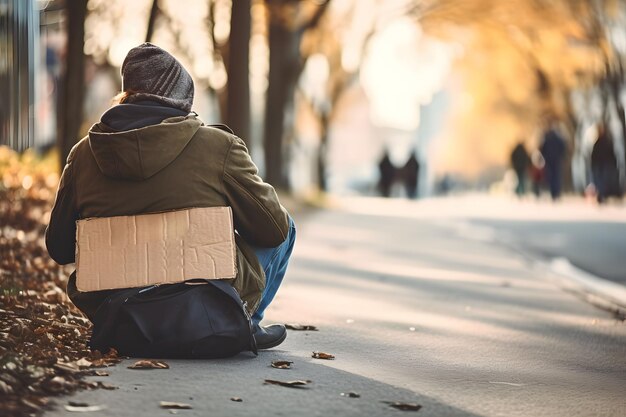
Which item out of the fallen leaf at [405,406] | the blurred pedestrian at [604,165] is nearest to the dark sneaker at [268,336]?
the fallen leaf at [405,406]

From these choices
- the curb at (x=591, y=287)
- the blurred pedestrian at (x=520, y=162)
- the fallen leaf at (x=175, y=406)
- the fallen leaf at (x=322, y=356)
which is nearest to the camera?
the fallen leaf at (x=175, y=406)

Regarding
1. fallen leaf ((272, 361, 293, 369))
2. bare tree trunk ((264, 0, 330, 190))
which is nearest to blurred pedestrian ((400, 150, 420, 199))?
bare tree trunk ((264, 0, 330, 190))

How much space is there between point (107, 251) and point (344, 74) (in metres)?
40.1

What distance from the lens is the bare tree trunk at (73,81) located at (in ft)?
54.6

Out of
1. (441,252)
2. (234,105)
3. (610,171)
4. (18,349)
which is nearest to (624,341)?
(18,349)

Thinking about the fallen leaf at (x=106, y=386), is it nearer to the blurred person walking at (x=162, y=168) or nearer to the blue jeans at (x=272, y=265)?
the blurred person walking at (x=162, y=168)

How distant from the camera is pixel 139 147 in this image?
18.3 ft

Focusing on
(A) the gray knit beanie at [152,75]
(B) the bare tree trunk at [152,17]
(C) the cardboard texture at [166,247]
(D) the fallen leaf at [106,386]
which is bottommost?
(D) the fallen leaf at [106,386]

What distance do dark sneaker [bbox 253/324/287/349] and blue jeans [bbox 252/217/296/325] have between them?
6 cm

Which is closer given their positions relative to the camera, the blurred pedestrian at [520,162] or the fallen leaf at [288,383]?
the fallen leaf at [288,383]

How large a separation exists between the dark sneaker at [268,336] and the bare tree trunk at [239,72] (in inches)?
508

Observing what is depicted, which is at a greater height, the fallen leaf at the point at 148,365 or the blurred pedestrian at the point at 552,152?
the blurred pedestrian at the point at 552,152

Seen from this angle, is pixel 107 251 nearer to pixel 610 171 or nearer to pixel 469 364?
pixel 469 364

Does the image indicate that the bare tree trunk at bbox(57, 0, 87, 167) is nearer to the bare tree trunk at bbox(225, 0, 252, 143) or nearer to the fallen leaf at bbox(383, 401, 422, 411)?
the bare tree trunk at bbox(225, 0, 252, 143)
